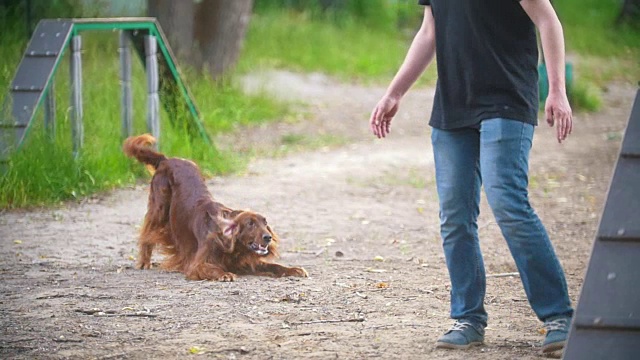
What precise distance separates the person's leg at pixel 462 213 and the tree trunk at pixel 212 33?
32.5 feet

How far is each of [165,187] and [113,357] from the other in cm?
219

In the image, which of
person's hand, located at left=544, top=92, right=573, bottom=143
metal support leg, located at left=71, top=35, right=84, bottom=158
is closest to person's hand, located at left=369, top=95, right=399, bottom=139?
person's hand, located at left=544, top=92, right=573, bottom=143

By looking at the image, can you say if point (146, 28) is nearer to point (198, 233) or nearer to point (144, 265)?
point (144, 265)

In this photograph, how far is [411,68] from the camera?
15.3 feet

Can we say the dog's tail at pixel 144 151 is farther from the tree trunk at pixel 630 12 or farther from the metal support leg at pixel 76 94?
the tree trunk at pixel 630 12

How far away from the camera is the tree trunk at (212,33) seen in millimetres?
14125

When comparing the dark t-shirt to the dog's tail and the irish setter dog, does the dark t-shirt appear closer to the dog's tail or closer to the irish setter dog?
the irish setter dog

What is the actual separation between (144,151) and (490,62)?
293 cm

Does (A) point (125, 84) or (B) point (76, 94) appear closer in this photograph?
(B) point (76, 94)

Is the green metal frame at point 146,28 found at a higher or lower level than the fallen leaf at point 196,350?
higher

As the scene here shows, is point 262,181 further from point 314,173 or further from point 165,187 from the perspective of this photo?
point 165,187

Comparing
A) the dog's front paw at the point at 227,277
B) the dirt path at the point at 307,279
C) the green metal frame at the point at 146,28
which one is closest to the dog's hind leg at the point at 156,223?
the dirt path at the point at 307,279

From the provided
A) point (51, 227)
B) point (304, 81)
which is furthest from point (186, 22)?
point (51, 227)

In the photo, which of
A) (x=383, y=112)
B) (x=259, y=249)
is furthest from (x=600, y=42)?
(x=383, y=112)
